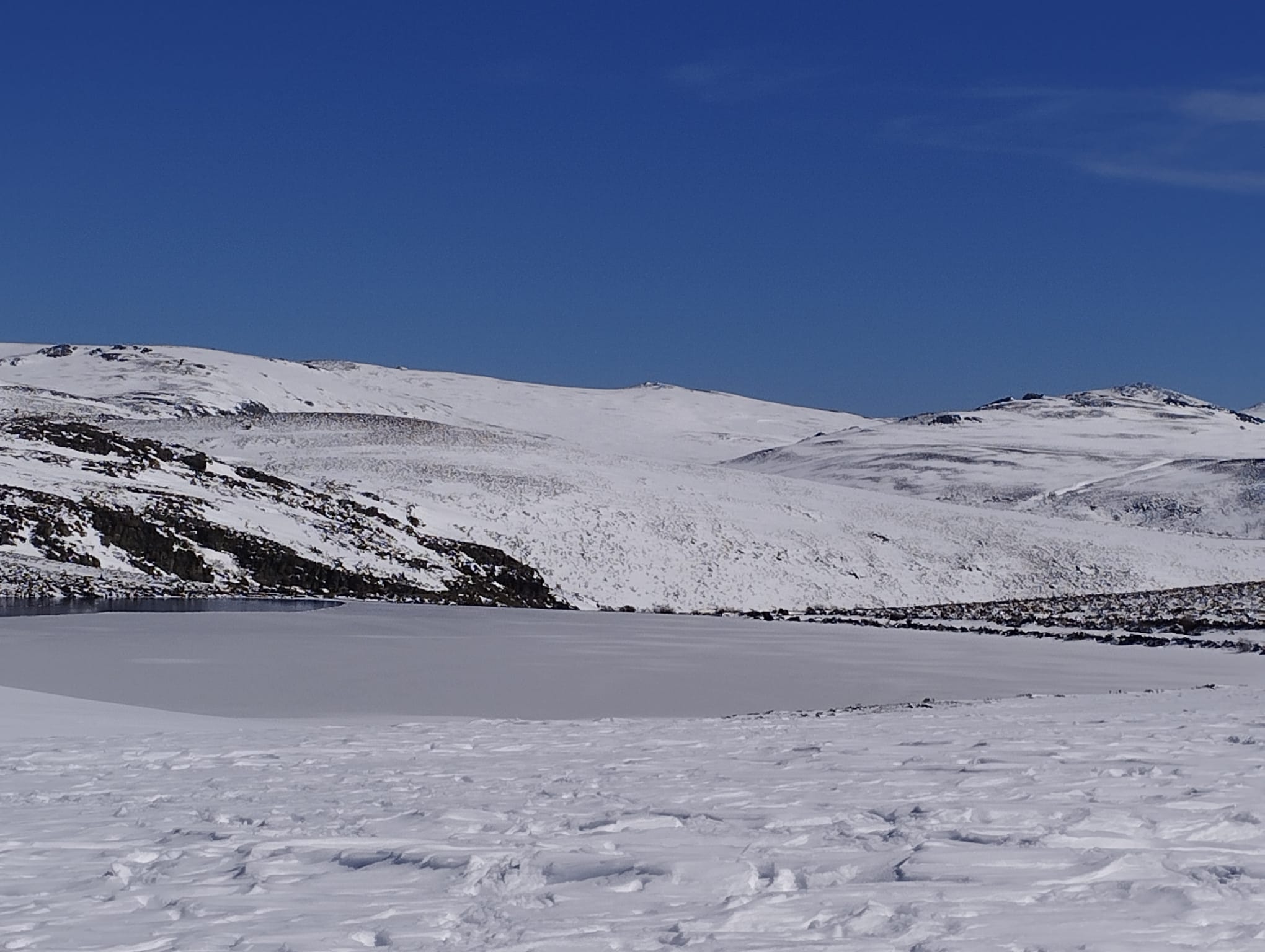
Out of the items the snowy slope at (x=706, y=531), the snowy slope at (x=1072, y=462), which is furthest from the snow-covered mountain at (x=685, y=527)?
the snowy slope at (x=1072, y=462)

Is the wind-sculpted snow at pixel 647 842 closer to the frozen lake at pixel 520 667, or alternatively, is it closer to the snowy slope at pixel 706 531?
the frozen lake at pixel 520 667

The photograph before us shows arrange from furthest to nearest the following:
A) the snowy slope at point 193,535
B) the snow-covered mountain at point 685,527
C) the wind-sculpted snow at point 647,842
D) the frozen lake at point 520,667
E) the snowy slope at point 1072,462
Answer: the snowy slope at point 1072,462
the snow-covered mountain at point 685,527
the snowy slope at point 193,535
the frozen lake at point 520,667
the wind-sculpted snow at point 647,842

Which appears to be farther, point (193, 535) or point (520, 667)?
point (193, 535)

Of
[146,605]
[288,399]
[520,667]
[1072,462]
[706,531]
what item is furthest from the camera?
[288,399]

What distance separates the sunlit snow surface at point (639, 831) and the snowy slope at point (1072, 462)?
2912 inches

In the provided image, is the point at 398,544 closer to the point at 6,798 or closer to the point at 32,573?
the point at 32,573

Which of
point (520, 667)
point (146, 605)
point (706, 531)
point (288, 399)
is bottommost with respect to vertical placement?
point (520, 667)

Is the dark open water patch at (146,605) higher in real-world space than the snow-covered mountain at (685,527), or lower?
lower

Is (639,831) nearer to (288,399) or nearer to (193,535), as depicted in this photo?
(193,535)

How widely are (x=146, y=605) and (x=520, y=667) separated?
1223 cm

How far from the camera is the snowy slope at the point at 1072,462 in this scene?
92.2m

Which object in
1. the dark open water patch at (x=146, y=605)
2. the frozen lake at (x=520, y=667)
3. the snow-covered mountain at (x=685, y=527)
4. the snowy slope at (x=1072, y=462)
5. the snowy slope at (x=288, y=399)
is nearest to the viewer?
the frozen lake at (x=520, y=667)

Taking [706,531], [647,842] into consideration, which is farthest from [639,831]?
[706,531]

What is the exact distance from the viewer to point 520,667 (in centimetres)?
1831
